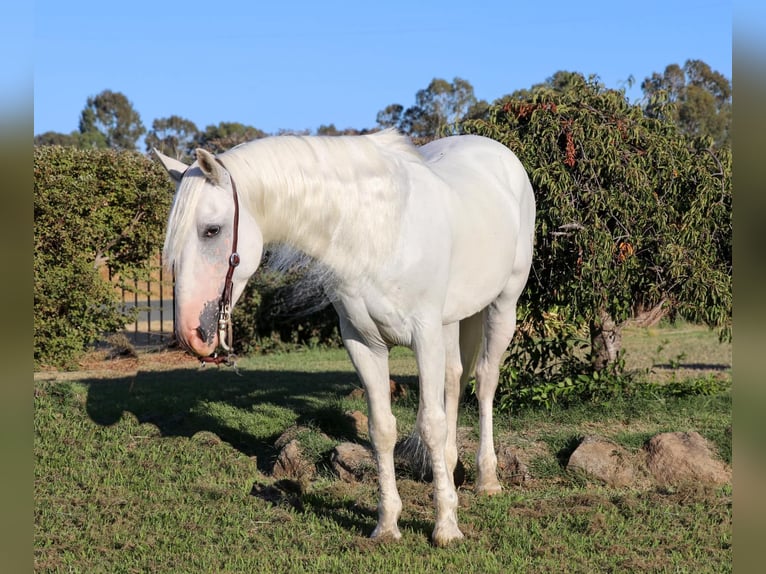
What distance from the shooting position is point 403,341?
13.6 ft

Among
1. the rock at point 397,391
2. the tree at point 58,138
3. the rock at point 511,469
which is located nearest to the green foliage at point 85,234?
the rock at point 397,391

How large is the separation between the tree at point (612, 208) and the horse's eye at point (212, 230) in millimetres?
3616

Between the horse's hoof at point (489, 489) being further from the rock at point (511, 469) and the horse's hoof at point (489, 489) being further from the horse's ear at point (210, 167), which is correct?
the horse's ear at point (210, 167)

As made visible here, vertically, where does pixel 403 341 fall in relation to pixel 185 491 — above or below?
above

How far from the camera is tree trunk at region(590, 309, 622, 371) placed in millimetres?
7562

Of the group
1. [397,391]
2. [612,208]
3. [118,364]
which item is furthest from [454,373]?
[118,364]

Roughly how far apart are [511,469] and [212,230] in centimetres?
296

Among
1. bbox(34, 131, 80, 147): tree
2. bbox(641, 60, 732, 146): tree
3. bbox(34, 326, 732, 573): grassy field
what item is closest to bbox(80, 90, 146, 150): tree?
bbox(34, 131, 80, 147): tree

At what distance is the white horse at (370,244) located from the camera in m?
3.58

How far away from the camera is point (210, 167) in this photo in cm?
349

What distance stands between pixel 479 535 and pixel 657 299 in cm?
368

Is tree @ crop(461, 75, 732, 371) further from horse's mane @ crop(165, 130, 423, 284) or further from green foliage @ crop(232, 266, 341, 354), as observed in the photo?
green foliage @ crop(232, 266, 341, 354)

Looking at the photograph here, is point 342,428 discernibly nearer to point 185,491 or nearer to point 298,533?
point 185,491
